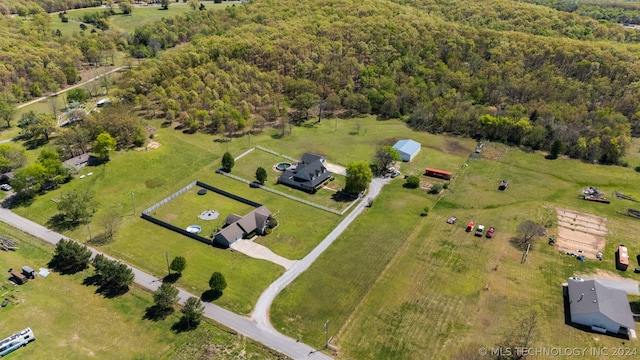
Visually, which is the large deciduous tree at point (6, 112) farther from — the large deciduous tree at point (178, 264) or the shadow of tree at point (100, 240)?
the large deciduous tree at point (178, 264)

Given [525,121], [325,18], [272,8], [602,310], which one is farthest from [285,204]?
[272,8]

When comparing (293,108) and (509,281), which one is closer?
(509,281)

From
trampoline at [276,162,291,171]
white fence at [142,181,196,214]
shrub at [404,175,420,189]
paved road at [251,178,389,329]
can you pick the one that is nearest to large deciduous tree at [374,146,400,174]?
shrub at [404,175,420,189]

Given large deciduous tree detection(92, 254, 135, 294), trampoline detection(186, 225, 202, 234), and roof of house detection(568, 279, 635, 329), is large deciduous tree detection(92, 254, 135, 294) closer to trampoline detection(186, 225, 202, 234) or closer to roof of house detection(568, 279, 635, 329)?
trampoline detection(186, 225, 202, 234)

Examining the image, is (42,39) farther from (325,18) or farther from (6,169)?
(325,18)

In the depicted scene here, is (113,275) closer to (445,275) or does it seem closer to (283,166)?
(283,166)
